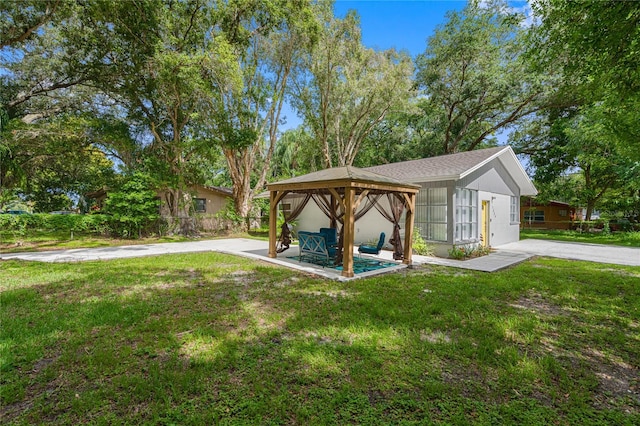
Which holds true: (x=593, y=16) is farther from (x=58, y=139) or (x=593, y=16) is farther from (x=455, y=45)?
(x=58, y=139)

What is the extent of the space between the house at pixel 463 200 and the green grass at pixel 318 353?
404 centimetres

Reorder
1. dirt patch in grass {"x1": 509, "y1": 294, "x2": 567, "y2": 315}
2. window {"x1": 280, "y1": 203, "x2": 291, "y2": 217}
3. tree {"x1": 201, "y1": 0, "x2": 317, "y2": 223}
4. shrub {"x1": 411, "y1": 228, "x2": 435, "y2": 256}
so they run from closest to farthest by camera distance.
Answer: dirt patch in grass {"x1": 509, "y1": 294, "x2": 567, "y2": 315} → shrub {"x1": 411, "y1": 228, "x2": 435, "y2": 256} → tree {"x1": 201, "y1": 0, "x2": 317, "y2": 223} → window {"x1": 280, "y1": 203, "x2": 291, "y2": 217}

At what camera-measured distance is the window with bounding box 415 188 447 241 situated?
9.74 m

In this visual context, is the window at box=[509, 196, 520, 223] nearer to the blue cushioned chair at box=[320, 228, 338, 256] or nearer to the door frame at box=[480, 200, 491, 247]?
the door frame at box=[480, 200, 491, 247]

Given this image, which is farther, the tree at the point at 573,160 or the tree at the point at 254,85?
the tree at the point at 573,160

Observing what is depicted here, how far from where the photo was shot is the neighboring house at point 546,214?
2491cm

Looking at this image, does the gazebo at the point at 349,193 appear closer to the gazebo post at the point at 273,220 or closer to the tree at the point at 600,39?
the gazebo post at the point at 273,220

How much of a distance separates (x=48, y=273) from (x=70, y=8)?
10.0 meters

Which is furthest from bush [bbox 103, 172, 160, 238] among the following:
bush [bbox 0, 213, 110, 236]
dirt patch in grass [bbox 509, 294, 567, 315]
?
dirt patch in grass [bbox 509, 294, 567, 315]

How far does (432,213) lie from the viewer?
33.0 feet

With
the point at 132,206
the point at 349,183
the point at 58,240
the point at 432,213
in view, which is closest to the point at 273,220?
the point at 349,183

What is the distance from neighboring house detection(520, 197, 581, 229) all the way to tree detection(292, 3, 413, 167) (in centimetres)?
1650

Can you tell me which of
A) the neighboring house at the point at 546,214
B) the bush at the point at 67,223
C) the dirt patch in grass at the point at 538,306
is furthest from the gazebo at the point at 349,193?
the neighboring house at the point at 546,214

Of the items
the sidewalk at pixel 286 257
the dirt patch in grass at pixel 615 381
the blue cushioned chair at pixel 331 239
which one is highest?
the blue cushioned chair at pixel 331 239
